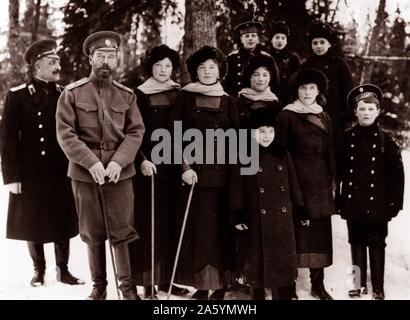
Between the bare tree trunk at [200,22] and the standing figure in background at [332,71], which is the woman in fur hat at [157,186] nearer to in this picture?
the bare tree trunk at [200,22]

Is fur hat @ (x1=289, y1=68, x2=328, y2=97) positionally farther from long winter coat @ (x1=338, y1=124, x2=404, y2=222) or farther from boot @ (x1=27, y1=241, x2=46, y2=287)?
boot @ (x1=27, y1=241, x2=46, y2=287)

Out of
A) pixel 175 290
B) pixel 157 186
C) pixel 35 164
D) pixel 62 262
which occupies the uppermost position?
pixel 35 164

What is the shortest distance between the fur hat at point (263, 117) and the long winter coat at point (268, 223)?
0.65 ft

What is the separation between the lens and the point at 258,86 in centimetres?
Result: 457

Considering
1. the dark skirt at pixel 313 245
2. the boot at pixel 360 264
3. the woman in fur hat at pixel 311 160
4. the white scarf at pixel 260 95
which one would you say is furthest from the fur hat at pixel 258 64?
the boot at pixel 360 264

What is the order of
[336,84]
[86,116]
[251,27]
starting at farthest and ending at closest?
[336,84], [251,27], [86,116]

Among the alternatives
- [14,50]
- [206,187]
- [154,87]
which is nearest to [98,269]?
[206,187]

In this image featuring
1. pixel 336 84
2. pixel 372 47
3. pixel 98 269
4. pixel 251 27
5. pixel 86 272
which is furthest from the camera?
pixel 372 47

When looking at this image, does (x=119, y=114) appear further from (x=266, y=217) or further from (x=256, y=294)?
(x=256, y=294)

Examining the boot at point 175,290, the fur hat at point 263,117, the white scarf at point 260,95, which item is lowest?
the boot at point 175,290

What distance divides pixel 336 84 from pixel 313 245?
1.90 m

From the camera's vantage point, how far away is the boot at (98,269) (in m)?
4.14

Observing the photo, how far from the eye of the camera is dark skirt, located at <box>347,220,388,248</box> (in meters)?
4.51

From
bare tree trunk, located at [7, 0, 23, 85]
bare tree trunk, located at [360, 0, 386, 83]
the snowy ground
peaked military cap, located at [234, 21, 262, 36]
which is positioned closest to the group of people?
the snowy ground
